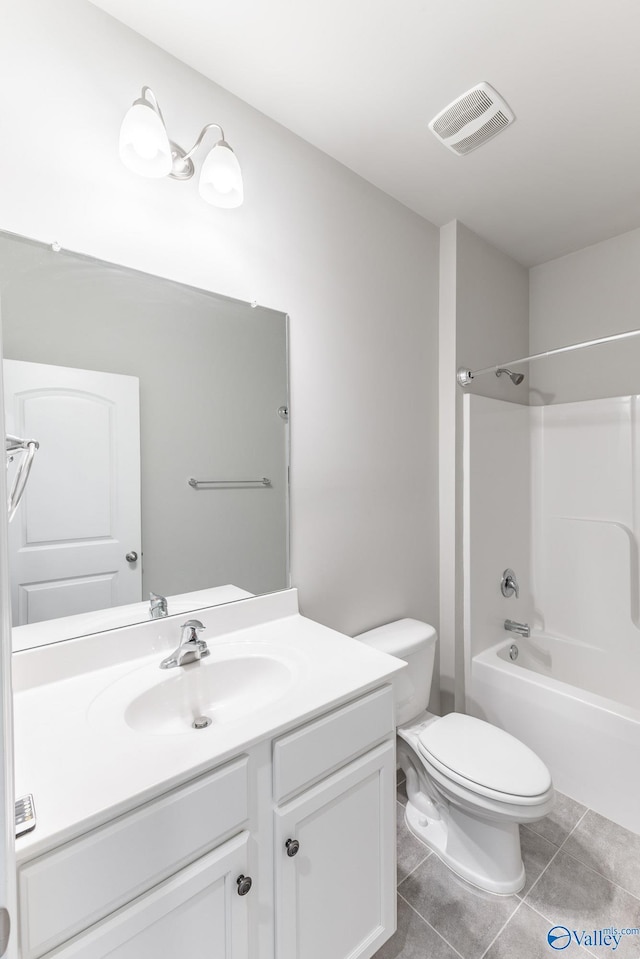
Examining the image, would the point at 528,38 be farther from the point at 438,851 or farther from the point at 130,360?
the point at 438,851

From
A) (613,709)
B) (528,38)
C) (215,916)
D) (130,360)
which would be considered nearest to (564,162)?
(528,38)

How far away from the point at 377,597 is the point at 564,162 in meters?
1.87

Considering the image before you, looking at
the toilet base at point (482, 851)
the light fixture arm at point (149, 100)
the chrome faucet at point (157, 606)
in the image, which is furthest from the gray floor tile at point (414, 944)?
the light fixture arm at point (149, 100)

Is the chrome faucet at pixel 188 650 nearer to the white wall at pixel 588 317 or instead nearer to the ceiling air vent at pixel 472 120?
the ceiling air vent at pixel 472 120

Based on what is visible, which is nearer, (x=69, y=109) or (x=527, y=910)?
(x=69, y=109)

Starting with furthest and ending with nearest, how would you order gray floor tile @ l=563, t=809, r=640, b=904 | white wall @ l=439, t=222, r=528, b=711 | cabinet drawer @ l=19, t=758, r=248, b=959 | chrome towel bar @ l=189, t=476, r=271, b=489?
white wall @ l=439, t=222, r=528, b=711, gray floor tile @ l=563, t=809, r=640, b=904, chrome towel bar @ l=189, t=476, r=271, b=489, cabinet drawer @ l=19, t=758, r=248, b=959

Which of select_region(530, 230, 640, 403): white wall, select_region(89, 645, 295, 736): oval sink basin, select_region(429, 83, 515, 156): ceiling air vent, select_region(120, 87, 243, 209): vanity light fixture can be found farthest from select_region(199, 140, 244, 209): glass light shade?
select_region(530, 230, 640, 403): white wall

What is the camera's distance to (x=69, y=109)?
1087mm

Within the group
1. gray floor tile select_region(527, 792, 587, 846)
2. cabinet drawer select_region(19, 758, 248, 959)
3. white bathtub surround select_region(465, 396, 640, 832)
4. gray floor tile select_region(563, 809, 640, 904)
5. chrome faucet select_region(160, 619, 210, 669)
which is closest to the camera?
cabinet drawer select_region(19, 758, 248, 959)

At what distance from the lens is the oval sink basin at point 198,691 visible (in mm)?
992

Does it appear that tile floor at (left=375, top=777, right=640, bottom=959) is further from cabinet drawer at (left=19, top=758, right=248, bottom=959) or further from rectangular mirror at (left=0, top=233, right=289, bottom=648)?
rectangular mirror at (left=0, top=233, right=289, bottom=648)

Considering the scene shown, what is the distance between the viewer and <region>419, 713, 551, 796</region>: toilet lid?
131 centimetres

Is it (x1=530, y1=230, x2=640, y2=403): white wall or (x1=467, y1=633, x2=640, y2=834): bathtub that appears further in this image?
(x1=530, y1=230, x2=640, y2=403): white wall

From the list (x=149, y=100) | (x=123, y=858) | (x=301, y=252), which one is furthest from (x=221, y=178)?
(x=123, y=858)
